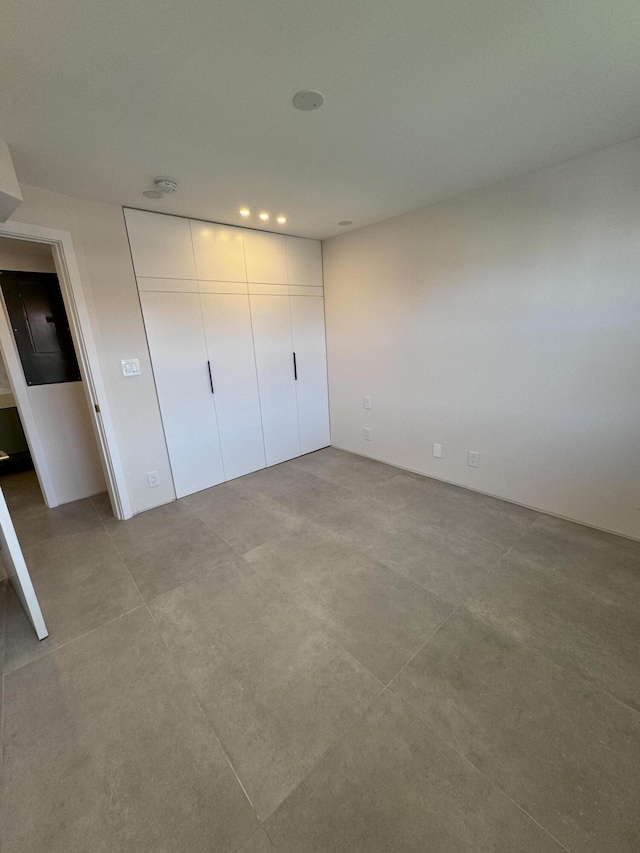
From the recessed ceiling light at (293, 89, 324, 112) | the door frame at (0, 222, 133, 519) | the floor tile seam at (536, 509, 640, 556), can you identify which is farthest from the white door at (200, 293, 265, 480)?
the floor tile seam at (536, 509, 640, 556)

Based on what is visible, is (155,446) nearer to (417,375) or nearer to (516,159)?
(417,375)

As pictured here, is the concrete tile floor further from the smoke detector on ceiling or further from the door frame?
the smoke detector on ceiling

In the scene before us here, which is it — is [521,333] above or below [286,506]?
above

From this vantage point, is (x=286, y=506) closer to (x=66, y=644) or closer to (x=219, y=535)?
(x=219, y=535)

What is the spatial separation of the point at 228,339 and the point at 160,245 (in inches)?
36.2

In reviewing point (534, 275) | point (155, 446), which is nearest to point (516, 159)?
point (534, 275)

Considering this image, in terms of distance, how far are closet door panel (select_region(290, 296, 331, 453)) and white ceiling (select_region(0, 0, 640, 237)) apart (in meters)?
1.59

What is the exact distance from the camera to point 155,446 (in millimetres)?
2934

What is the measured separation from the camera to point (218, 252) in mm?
3020

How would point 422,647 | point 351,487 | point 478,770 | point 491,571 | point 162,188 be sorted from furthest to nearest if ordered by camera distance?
point 351,487 < point 162,188 < point 491,571 < point 422,647 < point 478,770

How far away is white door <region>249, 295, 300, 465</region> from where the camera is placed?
345 cm

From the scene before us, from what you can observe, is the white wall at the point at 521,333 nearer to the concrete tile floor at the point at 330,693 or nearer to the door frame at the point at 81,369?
the concrete tile floor at the point at 330,693

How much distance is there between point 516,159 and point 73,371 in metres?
4.09

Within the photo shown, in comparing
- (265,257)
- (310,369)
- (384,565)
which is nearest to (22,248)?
(265,257)
